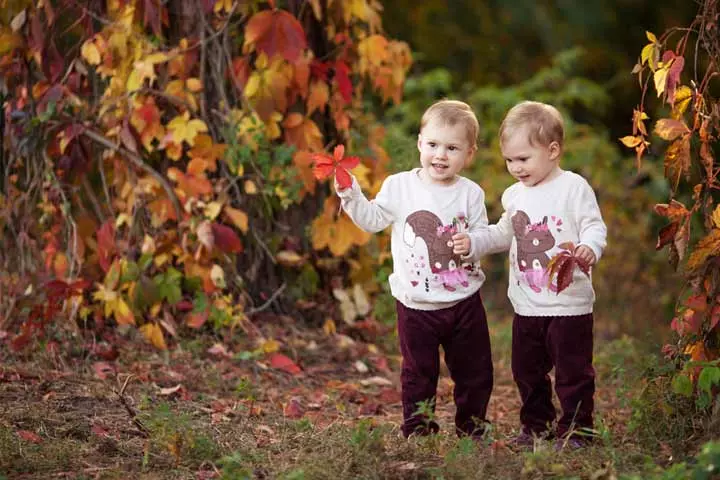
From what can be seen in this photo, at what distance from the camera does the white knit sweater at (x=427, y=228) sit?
342 cm

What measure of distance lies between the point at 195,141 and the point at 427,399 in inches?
74.5

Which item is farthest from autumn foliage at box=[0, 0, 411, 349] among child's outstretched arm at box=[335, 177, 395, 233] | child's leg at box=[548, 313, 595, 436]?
child's leg at box=[548, 313, 595, 436]

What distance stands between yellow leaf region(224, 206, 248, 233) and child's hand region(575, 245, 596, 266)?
189 centimetres

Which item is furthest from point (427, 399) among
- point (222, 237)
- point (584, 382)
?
point (222, 237)

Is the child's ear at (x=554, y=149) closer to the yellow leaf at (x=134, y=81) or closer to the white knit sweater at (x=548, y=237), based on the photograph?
the white knit sweater at (x=548, y=237)

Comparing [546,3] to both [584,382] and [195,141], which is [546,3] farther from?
[584,382]

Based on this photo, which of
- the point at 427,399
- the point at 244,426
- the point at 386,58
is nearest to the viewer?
the point at 427,399

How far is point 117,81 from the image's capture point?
15.4ft

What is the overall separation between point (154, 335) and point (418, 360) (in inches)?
61.1

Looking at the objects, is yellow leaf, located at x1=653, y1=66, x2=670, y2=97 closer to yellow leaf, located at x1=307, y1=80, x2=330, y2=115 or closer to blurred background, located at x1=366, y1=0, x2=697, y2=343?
yellow leaf, located at x1=307, y1=80, x2=330, y2=115

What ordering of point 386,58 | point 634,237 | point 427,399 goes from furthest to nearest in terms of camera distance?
point 634,237
point 386,58
point 427,399

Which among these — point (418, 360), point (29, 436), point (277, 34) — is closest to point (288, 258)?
point (277, 34)

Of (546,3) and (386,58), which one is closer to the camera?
(386,58)

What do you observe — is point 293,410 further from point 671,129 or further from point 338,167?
point 671,129
